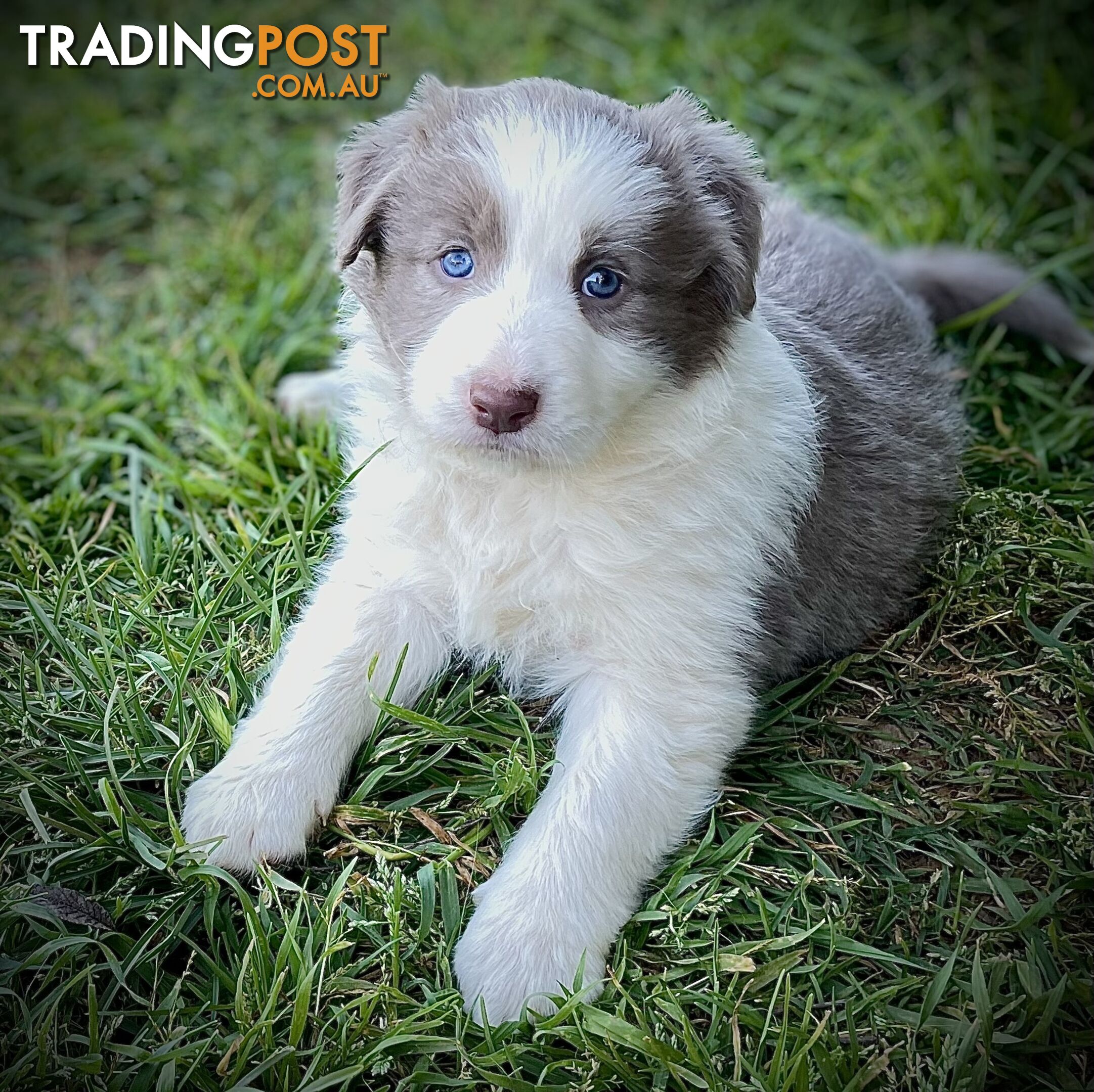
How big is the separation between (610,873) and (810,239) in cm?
226

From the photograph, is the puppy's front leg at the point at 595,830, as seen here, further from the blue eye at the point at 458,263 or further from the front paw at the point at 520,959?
the blue eye at the point at 458,263

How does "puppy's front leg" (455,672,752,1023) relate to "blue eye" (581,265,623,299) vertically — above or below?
below

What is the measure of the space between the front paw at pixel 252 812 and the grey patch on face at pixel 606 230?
3.72 feet

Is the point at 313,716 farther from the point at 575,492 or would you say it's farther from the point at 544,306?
the point at 544,306

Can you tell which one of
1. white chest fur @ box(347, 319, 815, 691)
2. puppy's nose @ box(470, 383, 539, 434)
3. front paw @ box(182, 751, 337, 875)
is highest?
puppy's nose @ box(470, 383, 539, 434)

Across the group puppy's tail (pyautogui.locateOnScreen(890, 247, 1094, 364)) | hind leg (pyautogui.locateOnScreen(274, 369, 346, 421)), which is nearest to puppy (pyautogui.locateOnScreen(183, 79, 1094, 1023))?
hind leg (pyautogui.locateOnScreen(274, 369, 346, 421))

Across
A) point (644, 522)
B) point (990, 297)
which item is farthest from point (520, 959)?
point (990, 297)

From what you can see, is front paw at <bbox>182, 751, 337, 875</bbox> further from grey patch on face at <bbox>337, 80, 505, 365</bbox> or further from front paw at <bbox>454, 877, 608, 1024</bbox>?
grey patch on face at <bbox>337, 80, 505, 365</bbox>

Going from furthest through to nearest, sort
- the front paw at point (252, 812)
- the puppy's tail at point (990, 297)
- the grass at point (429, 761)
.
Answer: the puppy's tail at point (990, 297) → the front paw at point (252, 812) → the grass at point (429, 761)

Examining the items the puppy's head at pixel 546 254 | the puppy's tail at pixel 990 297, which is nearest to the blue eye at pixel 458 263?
the puppy's head at pixel 546 254

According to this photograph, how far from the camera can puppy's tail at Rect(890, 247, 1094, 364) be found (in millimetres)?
4957

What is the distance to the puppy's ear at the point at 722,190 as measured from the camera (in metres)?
3.18

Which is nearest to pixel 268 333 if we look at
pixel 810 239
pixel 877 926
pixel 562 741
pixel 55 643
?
pixel 55 643

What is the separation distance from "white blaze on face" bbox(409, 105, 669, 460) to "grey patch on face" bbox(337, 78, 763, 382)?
4 centimetres
